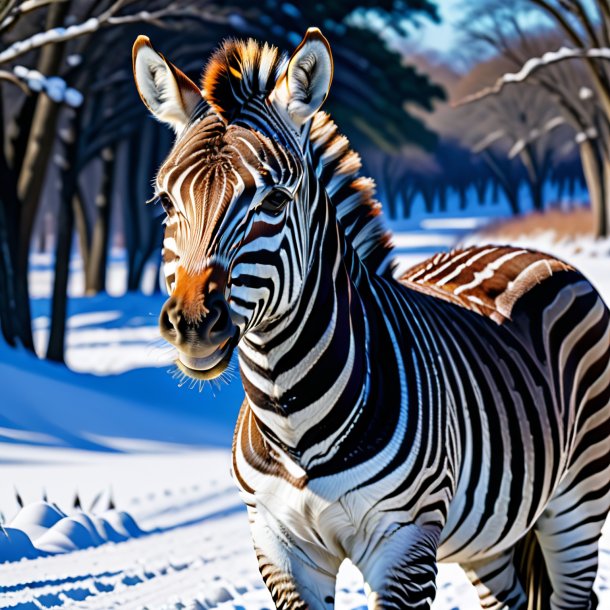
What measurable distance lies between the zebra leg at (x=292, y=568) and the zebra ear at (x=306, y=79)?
117cm

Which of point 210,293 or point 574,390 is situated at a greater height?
point 210,293

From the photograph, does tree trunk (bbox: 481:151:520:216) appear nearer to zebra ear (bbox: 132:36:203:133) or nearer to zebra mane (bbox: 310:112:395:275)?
zebra mane (bbox: 310:112:395:275)

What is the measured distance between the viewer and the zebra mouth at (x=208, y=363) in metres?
2.58

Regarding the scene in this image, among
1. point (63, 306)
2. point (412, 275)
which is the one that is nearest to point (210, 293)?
point (412, 275)

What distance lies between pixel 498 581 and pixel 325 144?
75.3 inches

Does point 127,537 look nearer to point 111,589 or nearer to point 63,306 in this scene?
point 111,589

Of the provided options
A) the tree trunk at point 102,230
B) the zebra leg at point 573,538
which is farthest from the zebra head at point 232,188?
the tree trunk at point 102,230

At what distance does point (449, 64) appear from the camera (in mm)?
40031

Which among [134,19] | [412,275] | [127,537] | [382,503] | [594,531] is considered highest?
[134,19]

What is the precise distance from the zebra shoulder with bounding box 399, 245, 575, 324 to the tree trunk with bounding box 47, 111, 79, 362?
33.1ft

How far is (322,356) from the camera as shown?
3049mm

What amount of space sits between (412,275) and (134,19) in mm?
7387

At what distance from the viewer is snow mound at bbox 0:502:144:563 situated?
6.57 metres

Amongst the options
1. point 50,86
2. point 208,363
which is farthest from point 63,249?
point 208,363
